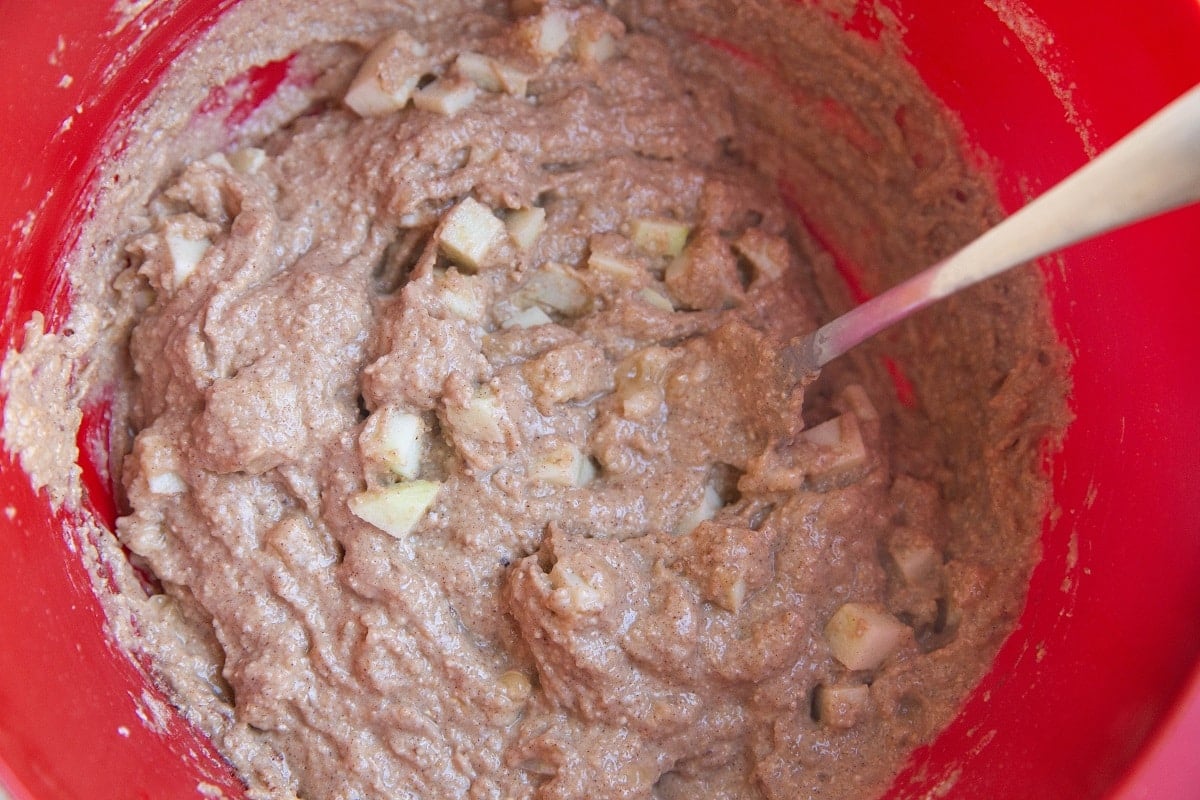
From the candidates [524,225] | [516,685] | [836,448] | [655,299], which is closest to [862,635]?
[836,448]

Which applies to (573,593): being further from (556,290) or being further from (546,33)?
(546,33)

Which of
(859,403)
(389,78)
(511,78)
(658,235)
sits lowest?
(859,403)

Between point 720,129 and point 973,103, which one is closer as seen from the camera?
point 973,103

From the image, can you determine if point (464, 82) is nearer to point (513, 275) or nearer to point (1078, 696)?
point (513, 275)

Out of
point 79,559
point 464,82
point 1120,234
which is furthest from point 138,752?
point 1120,234

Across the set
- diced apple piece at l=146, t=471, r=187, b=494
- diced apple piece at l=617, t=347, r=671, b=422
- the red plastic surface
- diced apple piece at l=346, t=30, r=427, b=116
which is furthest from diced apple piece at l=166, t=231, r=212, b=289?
diced apple piece at l=617, t=347, r=671, b=422
